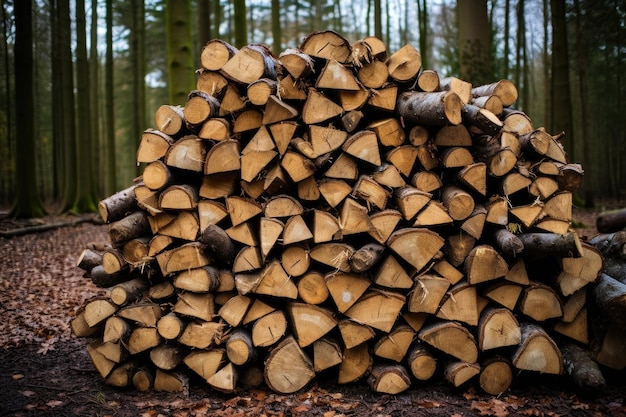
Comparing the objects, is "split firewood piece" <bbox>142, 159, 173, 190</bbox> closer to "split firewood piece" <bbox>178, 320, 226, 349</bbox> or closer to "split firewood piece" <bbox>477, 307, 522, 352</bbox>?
"split firewood piece" <bbox>178, 320, 226, 349</bbox>

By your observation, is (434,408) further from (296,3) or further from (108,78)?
(296,3)

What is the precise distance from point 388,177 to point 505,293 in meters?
1.22

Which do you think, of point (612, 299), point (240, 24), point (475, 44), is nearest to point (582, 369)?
point (612, 299)

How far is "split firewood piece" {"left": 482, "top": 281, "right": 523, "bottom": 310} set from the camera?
3092 millimetres

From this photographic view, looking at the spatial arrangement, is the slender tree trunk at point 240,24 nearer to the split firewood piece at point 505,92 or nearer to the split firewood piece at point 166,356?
the split firewood piece at point 505,92

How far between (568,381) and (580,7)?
1334cm

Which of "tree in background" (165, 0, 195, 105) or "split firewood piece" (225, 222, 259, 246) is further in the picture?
"tree in background" (165, 0, 195, 105)

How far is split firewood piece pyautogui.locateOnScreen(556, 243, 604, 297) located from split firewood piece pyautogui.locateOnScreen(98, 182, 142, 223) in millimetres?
3380

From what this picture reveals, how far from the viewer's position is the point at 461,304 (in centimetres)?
307

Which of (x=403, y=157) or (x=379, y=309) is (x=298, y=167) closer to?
(x=403, y=157)

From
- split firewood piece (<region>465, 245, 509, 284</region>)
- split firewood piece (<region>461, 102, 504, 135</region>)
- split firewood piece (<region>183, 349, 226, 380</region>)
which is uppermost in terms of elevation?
split firewood piece (<region>461, 102, 504, 135</region>)

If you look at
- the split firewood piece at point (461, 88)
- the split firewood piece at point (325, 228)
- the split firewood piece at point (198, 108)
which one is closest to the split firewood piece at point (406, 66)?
the split firewood piece at point (461, 88)

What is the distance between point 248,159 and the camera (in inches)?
126

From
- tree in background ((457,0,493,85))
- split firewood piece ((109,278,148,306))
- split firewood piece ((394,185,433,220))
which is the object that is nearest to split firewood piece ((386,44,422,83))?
split firewood piece ((394,185,433,220))
